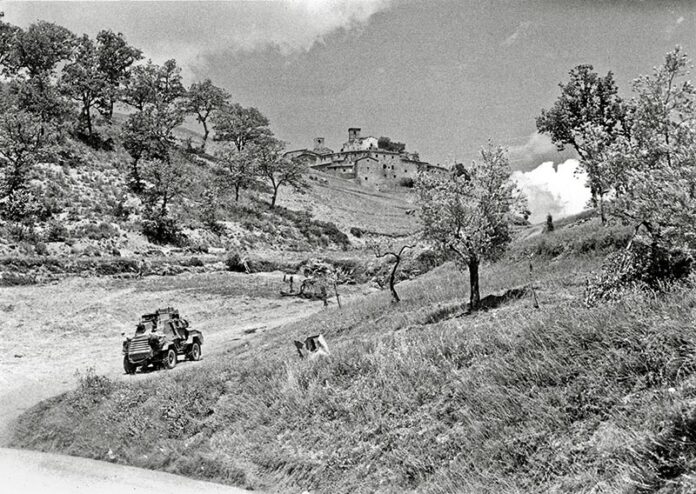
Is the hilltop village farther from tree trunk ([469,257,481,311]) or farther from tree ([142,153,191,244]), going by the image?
tree trunk ([469,257,481,311])

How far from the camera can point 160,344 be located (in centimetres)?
2250

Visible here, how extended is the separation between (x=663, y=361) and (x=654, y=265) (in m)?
7.38

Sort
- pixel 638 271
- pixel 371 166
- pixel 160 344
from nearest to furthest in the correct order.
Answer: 1. pixel 638 271
2. pixel 160 344
3. pixel 371 166

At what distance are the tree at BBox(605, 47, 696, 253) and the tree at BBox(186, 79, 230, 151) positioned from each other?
85528 millimetres

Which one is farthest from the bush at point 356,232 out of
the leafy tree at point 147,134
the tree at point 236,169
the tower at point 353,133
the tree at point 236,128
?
the tower at point 353,133

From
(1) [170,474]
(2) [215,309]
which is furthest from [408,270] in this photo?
(1) [170,474]

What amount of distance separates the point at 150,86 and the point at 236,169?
663 inches

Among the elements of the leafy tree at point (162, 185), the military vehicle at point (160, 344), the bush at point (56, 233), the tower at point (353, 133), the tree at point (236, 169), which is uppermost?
the tower at point (353, 133)

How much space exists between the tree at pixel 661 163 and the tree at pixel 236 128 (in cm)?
7740

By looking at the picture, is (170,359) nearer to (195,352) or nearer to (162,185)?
(195,352)

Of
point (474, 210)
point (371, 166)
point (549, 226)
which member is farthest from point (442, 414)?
point (371, 166)

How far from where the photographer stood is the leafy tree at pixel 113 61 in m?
73.4

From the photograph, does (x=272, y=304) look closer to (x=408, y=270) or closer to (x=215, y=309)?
(x=215, y=309)

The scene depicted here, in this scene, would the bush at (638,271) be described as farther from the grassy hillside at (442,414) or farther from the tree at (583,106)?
the tree at (583,106)
